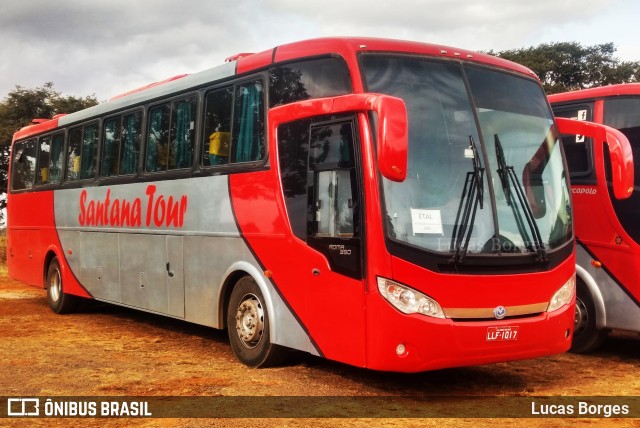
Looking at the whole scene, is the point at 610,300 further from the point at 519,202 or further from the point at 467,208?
the point at 467,208

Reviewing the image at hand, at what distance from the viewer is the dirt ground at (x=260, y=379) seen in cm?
672

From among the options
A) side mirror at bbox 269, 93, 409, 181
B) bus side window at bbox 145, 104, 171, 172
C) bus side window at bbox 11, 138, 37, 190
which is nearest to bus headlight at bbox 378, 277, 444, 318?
side mirror at bbox 269, 93, 409, 181

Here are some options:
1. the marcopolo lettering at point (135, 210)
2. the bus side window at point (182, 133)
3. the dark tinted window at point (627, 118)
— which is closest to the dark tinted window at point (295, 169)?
the bus side window at point (182, 133)

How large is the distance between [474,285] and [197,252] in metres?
3.94

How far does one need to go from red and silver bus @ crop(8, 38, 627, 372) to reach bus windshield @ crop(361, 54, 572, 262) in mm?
16

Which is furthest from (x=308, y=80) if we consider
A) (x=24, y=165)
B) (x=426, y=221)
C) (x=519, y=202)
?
(x=24, y=165)

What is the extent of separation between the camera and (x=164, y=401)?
7.36 metres

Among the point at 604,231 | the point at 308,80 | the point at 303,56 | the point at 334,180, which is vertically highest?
the point at 303,56

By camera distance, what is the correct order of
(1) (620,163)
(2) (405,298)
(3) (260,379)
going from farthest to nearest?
(3) (260,379) < (1) (620,163) < (2) (405,298)

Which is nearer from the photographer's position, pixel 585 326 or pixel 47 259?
pixel 585 326

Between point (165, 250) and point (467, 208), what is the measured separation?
189 inches

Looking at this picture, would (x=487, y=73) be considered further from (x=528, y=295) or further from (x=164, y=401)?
(x=164, y=401)

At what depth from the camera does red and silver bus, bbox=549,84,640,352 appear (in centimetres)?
941

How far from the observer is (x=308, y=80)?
827 cm
